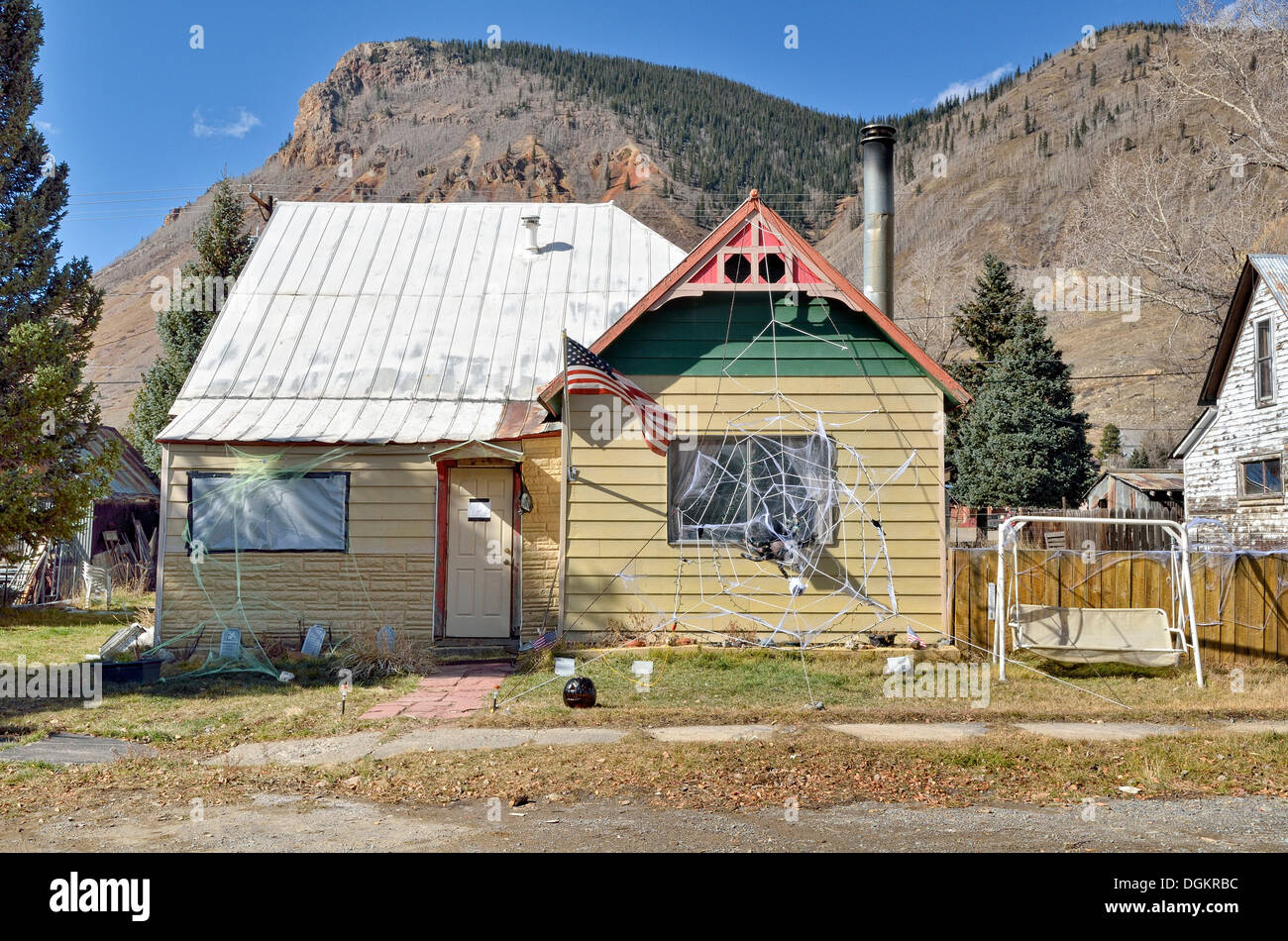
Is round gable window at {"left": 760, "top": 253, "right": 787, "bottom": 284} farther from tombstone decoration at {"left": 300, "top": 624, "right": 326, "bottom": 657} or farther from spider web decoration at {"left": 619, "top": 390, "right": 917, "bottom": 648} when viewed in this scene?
tombstone decoration at {"left": 300, "top": 624, "right": 326, "bottom": 657}

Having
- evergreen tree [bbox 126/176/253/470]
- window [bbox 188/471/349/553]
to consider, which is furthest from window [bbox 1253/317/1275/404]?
evergreen tree [bbox 126/176/253/470]

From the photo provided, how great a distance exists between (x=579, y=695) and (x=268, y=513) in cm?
631

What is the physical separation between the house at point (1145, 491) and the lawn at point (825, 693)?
23902 mm

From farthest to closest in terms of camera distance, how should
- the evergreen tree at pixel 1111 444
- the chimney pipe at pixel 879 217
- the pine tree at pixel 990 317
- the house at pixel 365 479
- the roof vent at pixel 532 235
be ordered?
1. the evergreen tree at pixel 1111 444
2. the pine tree at pixel 990 317
3. the roof vent at pixel 532 235
4. the chimney pipe at pixel 879 217
5. the house at pixel 365 479

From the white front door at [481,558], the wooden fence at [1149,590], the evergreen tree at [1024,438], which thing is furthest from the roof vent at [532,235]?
the evergreen tree at [1024,438]

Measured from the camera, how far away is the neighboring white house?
23.0 m

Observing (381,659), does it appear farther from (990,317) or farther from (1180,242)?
(990,317)

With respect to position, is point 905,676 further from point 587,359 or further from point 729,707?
point 587,359

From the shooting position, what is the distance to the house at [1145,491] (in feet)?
113

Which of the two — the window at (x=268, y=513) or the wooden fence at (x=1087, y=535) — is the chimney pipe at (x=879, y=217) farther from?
the wooden fence at (x=1087, y=535)

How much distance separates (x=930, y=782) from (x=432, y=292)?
12229mm

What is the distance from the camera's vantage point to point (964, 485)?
3688cm

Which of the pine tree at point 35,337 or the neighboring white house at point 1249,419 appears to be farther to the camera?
the neighboring white house at point 1249,419

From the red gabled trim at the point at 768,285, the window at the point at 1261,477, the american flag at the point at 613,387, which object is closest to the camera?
the american flag at the point at 613,387
